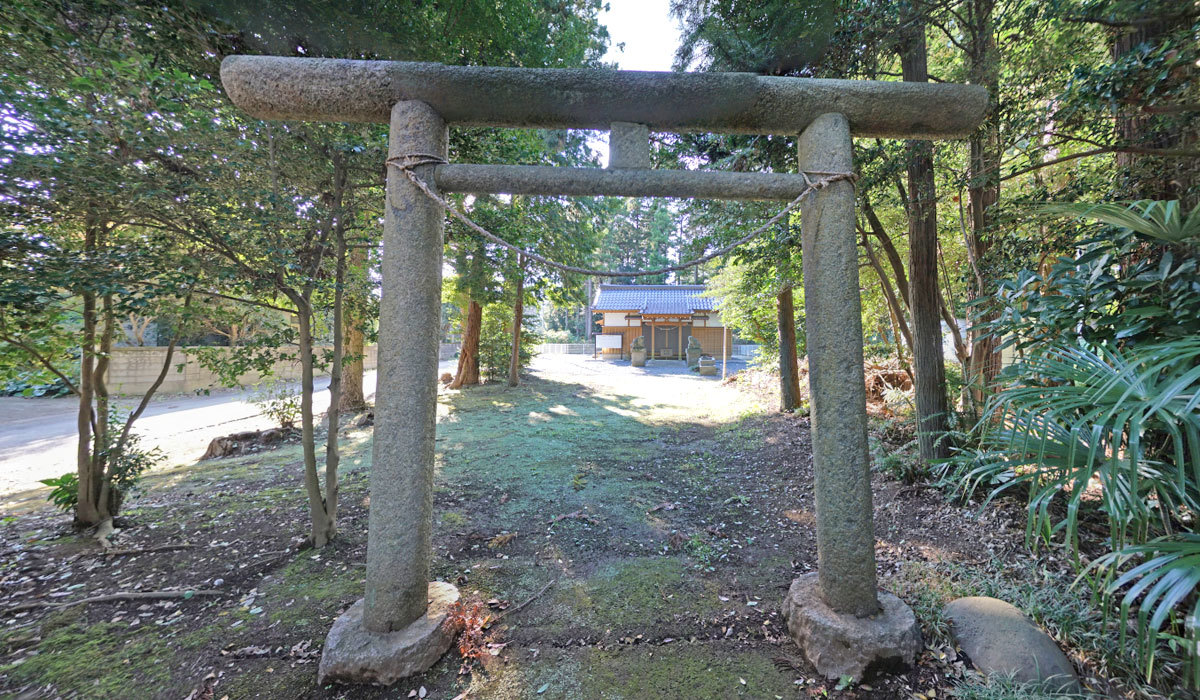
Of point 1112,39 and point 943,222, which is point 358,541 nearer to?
point 1112,39

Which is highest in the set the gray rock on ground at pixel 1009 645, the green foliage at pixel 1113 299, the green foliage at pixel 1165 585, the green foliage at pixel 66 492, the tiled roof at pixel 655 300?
the tiled roof at pixel 655 300

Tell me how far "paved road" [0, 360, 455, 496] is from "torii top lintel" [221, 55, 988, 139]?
4.53 metres

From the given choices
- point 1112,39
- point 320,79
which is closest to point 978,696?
point 1112,39

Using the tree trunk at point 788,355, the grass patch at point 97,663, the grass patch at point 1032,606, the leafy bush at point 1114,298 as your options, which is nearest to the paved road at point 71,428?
the grass patch at point 97,663

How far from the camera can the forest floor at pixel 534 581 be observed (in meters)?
1.89

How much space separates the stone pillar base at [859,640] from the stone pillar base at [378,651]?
1.75 meters

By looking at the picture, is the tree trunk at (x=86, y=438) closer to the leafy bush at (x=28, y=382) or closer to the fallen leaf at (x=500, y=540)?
the leafy bush at (x=28, y=382)

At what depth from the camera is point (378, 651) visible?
6.09ft

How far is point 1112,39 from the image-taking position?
8.25ft

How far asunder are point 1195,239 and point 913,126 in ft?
3.98

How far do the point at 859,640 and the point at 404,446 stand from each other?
221 cm

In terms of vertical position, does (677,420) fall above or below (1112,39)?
below

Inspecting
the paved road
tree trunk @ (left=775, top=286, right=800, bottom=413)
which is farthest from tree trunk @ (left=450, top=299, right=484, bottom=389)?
tree trunk @ (left=775, top=286, right=800, bottom=413)

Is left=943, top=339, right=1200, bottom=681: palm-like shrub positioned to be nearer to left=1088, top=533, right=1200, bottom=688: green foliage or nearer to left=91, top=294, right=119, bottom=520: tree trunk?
left=1088, top=533, right=1200, bottom=688: green foliage
